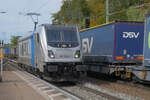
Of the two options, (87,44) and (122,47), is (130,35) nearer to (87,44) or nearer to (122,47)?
(122,47)

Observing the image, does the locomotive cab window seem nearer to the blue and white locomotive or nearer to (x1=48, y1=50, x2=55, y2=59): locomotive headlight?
the blue and white locomotive

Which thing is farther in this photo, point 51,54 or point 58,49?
point 58,49

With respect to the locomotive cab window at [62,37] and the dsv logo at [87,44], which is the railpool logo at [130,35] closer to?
the locomotive cab window at [62,37]

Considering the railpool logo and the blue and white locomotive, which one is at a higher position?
the railpool logo

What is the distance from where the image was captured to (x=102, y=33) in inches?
545

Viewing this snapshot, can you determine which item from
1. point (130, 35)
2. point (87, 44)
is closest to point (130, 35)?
point (130, 35)

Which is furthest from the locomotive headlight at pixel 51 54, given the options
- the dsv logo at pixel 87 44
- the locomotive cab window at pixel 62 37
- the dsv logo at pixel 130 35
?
the dsv logo at pixel 87 44

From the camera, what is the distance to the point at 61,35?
11.8 metres

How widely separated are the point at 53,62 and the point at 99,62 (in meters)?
4.32

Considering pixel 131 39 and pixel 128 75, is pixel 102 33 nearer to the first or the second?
pixel 131 39

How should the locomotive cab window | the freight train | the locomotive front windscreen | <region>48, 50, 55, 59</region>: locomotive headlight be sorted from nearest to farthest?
<region>48, 50, 55, 59</region>: locomotive headlight
the locomotive cab window
the locomotive front windscreen
the freight train

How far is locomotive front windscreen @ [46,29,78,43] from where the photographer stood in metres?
11.6

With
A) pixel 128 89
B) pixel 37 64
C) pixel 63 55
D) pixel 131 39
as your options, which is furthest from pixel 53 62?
pixel 131 39

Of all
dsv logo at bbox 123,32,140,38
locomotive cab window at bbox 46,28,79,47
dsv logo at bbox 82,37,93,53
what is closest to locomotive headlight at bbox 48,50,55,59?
locomotive cab window at bbox 46,28,79,47
